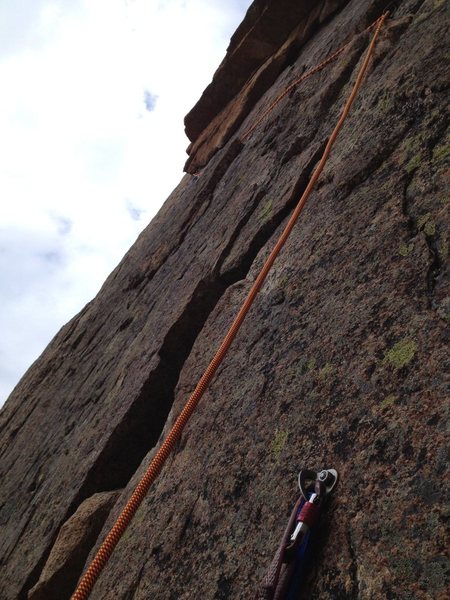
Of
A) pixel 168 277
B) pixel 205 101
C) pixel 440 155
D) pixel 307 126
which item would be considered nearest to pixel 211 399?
pixel 440 155

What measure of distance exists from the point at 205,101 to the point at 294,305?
33.2ft

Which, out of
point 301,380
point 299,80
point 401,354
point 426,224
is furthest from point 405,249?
point 299,80

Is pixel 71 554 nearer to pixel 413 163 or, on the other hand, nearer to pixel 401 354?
pixel 401 354

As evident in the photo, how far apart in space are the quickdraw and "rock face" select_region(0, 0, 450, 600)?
0.06 m

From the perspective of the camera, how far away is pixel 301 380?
8.36 ft

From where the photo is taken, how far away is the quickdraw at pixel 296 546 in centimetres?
175

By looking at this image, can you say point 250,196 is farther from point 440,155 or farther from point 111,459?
point 111,459

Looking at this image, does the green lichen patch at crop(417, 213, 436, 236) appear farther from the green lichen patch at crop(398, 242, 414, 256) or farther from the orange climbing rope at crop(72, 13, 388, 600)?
the orange climbing rope at crop(72, 13, 388, 600)

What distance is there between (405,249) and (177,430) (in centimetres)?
200

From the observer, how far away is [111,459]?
410 centimetres

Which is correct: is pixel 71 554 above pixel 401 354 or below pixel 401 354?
above

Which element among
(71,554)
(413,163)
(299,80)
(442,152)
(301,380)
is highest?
(299,80)

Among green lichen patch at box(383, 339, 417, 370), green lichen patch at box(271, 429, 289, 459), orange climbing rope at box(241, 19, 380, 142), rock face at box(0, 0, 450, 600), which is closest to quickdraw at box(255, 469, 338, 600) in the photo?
rock face at box(0, 0, 450, 600)

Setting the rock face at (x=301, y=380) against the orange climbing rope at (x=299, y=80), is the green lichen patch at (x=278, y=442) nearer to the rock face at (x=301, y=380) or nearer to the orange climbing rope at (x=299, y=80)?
the rock face at (x=301, y=380)
